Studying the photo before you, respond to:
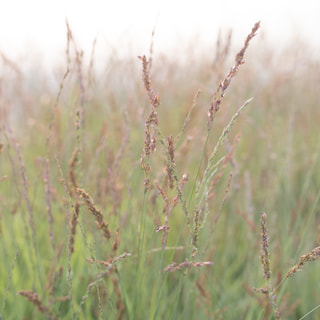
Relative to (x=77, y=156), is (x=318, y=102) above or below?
above

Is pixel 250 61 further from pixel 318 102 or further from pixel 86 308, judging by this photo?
pixel 86 308

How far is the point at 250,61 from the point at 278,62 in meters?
0.37

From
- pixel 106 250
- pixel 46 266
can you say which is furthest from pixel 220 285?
pixel 46 266

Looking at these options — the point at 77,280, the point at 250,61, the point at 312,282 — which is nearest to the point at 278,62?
the point at 250,61

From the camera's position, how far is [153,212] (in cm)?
117

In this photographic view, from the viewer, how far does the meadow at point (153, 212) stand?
3.07ft

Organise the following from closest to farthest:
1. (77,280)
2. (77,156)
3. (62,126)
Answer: (77,156), (77,280), (62,126)

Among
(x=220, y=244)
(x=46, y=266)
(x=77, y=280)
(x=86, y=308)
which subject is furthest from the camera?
(x=220, y=244)

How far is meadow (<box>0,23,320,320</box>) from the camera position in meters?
0.94

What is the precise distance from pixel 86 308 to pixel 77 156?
2.32 ft

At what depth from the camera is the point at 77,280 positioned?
177cm

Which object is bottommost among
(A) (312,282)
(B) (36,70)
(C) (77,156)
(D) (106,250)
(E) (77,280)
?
(A) (312,282)

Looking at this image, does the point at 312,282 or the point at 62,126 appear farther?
the point at 62,126

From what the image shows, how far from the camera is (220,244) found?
2.35 m
